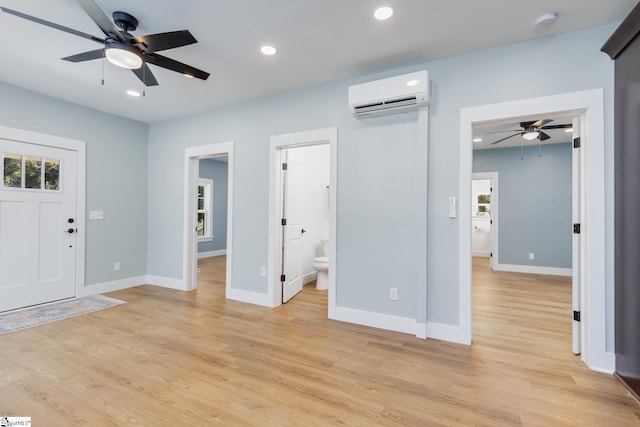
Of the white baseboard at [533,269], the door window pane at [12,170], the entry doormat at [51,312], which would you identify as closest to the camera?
the entry doormat at [51,312]

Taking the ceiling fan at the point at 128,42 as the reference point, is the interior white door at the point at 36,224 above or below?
below

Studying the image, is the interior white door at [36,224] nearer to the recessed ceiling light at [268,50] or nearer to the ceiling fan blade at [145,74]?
the ceiling fan blade at [145,74]

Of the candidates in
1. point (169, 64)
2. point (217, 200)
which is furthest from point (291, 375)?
point (217, 200)

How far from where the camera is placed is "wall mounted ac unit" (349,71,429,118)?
2.71m

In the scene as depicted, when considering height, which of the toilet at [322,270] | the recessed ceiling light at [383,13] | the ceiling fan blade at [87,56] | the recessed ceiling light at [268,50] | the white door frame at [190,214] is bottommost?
the toilet at [322,270]

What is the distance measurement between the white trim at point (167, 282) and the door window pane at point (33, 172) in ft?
6.47

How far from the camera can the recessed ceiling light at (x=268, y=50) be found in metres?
2.67

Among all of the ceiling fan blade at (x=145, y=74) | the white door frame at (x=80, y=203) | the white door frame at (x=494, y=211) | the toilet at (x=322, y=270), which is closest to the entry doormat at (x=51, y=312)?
the white door frame at (x=80, y=203)

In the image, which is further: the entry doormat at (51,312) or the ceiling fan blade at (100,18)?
the entry doormat at (51,312)

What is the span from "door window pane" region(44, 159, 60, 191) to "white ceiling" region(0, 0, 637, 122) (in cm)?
93

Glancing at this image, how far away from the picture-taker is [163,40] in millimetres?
2107

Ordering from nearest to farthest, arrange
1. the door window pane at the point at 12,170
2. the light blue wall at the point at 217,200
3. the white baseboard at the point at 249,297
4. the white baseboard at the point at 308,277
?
the door window pane at the point at 12,170, the white baseboard at the point at 249,297, the white baseboard at the point at 308,277, the light blue wall at the point at 217,200

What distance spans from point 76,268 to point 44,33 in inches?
117

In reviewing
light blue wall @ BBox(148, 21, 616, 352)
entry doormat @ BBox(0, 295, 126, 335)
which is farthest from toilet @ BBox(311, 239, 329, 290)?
entry doormat @ BBox(0, 295, 126, 335)
